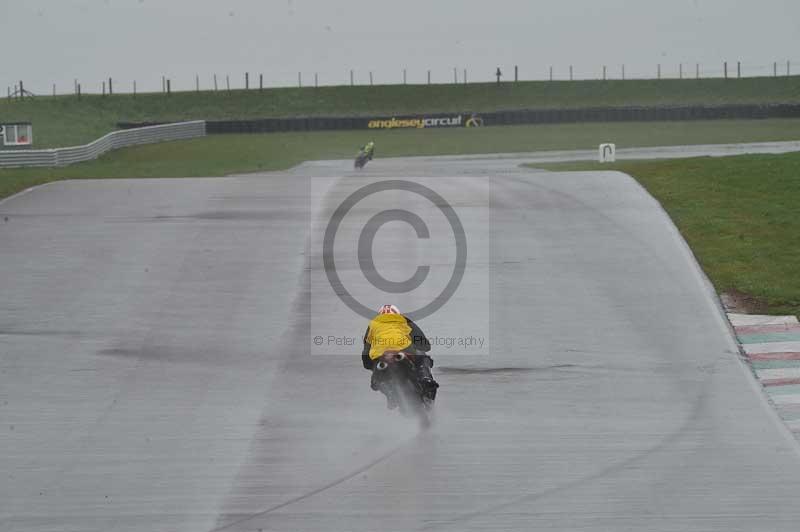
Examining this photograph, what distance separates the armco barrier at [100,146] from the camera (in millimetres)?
42875

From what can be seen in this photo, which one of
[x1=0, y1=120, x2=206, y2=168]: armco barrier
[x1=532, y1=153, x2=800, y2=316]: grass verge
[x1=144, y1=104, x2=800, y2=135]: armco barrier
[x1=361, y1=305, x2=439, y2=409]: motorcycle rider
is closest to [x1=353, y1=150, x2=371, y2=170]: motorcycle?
[x1=0, y1=120, x2=206, y2=168]: armco barrier

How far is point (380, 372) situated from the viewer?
1221 centimetres

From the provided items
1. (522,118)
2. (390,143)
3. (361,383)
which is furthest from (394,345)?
(522,118)

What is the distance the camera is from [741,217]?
23469 mm

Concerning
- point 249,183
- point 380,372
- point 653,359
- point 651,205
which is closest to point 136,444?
point 380,372

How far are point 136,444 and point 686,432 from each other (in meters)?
5.75

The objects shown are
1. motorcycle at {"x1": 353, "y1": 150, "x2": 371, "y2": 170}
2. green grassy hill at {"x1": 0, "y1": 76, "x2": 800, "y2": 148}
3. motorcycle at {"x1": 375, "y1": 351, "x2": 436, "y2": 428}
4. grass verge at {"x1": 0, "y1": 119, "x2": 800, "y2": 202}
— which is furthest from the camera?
green grassy hill at {"x1": 0, "y1": 76, "x2": 800, "y2": 148}

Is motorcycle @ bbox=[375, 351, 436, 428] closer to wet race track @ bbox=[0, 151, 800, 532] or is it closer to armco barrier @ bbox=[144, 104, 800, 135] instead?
wet race track @ bbox=[0, 151, 800, 532]

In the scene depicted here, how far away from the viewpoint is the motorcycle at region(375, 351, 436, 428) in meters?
12.1

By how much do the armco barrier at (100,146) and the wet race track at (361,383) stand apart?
1904cm

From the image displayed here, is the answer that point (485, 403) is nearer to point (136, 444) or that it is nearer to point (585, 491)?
point (585, 491)

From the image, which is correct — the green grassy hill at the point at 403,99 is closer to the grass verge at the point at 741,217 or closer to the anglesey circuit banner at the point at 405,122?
the anglesey circuit banner at the point at 405,122

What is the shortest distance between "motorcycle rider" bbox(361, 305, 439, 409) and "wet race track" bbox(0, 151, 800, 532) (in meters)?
0.43

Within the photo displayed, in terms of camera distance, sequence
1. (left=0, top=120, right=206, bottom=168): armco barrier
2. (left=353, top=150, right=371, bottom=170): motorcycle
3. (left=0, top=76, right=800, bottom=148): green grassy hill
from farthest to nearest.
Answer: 1. (left=0, top=76, right=800, bottom=148): green grassy hill
2. (left=353, top=150, right=371, bottom=170): motorcycle
3. (left=0, top=120, right=206, bottom=168): armco barrier
